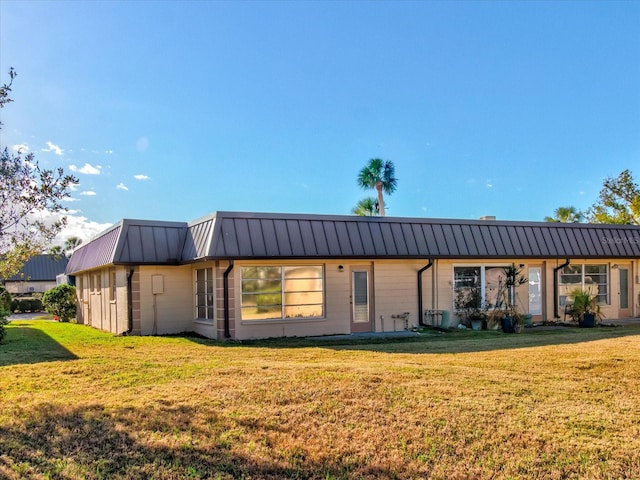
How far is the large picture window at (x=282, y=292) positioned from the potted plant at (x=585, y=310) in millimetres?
8587

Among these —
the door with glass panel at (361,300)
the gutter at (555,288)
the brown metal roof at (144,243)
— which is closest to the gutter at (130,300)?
the brown metal roof at (144,243)

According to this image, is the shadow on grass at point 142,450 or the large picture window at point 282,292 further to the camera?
the large picture window at point 282,292

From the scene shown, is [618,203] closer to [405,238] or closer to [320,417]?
→ [405,238]

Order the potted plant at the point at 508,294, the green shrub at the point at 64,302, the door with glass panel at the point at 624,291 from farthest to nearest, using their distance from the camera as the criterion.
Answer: the green shrub at the point at 64,302 → the door with glass panel at the point at 624,291 → the potted plant at the point at 508,294

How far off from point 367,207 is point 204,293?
801 inches

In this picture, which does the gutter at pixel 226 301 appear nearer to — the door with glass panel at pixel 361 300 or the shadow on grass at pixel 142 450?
the door with glass panel at pixel 361 300

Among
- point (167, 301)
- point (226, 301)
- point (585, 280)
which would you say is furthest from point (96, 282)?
point (585, 280)

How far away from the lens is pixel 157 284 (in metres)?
14.4

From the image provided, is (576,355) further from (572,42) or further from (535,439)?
(572,42)

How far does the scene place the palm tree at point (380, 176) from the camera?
33938mm

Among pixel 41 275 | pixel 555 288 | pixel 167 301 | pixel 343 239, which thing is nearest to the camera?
pixel 343 239

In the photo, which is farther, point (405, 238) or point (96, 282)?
point (96, 282)

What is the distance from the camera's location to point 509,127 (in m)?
20.9

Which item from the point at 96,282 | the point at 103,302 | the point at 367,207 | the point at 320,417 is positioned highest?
the point at 367,207
